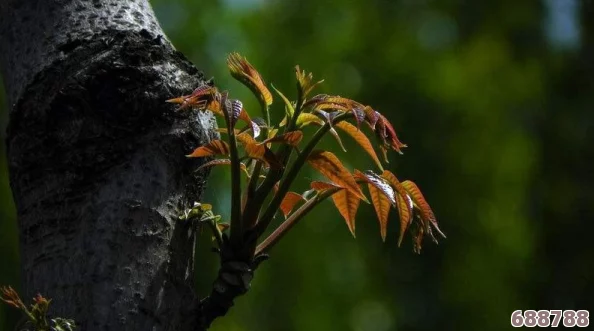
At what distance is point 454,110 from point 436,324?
2257 millimetres

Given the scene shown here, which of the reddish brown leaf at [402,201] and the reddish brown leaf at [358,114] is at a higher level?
the reddish brown leaf at [358,114]

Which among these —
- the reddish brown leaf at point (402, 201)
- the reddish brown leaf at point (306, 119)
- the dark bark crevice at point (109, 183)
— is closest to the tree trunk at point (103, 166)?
the dark bark crevice at point (109, 183)

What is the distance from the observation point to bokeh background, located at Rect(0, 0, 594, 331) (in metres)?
8.60

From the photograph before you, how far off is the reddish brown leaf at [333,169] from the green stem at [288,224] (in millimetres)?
25

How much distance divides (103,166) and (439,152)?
890 centimetres

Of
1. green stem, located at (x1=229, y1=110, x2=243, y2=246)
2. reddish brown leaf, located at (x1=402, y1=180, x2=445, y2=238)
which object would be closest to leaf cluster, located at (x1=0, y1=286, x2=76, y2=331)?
green stem, located at (x1=229, y1=110, x2=243, y2=246)

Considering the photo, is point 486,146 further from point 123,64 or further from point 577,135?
point 123,64

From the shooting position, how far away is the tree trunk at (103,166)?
0.99 metres

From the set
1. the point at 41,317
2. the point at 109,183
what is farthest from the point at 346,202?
the point at 41,317

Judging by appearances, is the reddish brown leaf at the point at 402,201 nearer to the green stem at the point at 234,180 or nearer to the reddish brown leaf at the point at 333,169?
the reddish brown leaf at the point at 333,169

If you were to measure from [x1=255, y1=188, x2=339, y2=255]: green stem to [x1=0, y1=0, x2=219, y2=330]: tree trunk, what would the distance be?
81 mm

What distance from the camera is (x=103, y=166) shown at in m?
1.04

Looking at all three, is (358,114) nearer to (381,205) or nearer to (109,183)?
(381,205)

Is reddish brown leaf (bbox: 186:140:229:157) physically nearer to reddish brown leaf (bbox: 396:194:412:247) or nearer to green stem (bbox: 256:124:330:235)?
green stem (bbox: 256:124:330:235)
